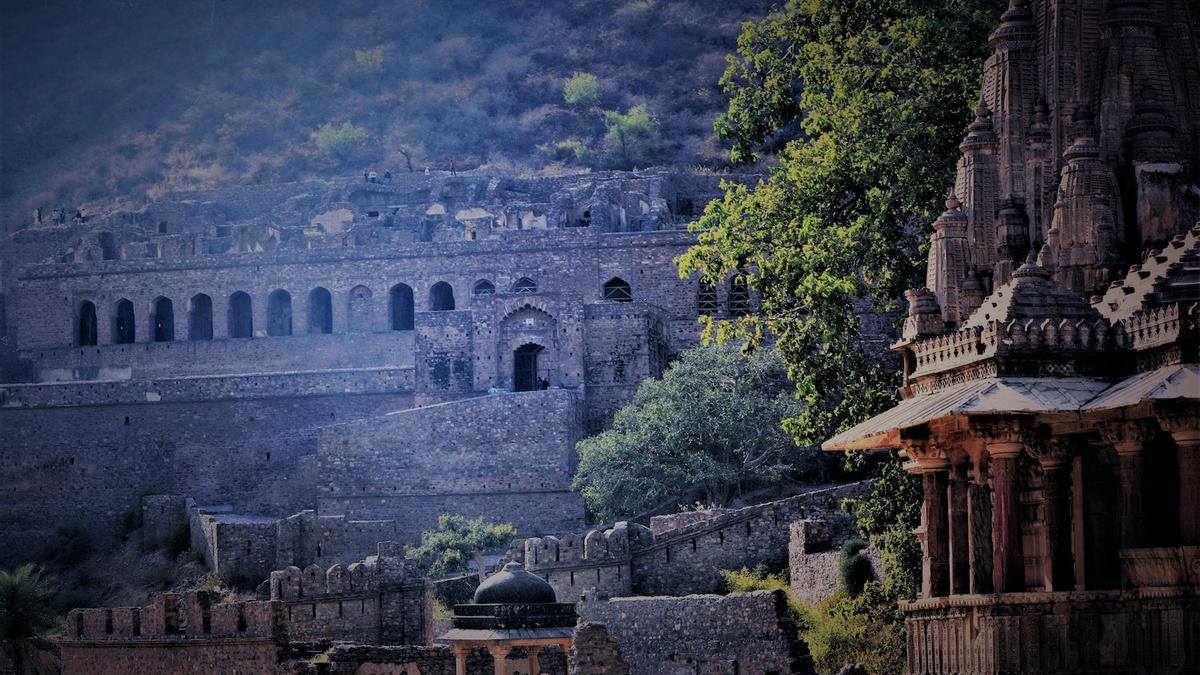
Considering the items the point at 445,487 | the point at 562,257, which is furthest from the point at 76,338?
the point at 445,487

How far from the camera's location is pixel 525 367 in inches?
2356

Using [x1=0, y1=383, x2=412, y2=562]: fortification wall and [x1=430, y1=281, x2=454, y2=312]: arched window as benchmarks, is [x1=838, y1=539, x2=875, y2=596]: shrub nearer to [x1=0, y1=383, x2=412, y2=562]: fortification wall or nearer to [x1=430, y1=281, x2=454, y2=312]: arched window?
[x1=0, y1=383, x2=412, y2=562]: fortification wall

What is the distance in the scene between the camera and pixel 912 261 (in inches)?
1029

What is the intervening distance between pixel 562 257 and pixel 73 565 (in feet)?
56.5

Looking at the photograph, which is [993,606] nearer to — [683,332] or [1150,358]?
[1150,358]

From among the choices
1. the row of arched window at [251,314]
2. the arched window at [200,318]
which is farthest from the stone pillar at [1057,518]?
the arched window at [200,318]

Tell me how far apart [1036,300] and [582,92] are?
293 ft

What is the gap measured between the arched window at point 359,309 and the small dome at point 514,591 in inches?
1581

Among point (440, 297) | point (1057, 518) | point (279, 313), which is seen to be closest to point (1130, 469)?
point (1057, 518)

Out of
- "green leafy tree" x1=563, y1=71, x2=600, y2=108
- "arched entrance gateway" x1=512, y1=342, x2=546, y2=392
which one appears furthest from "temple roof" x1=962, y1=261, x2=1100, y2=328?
"green leafy tree" x1=563, y1=71, x2=600, y2=108

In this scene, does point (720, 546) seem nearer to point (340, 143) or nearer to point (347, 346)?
point (347, 346)

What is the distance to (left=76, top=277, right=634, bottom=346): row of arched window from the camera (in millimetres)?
69875

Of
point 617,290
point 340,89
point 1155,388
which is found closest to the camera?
point 1155,388

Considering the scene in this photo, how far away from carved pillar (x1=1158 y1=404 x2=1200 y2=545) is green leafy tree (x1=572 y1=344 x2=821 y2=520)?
3013 cm
